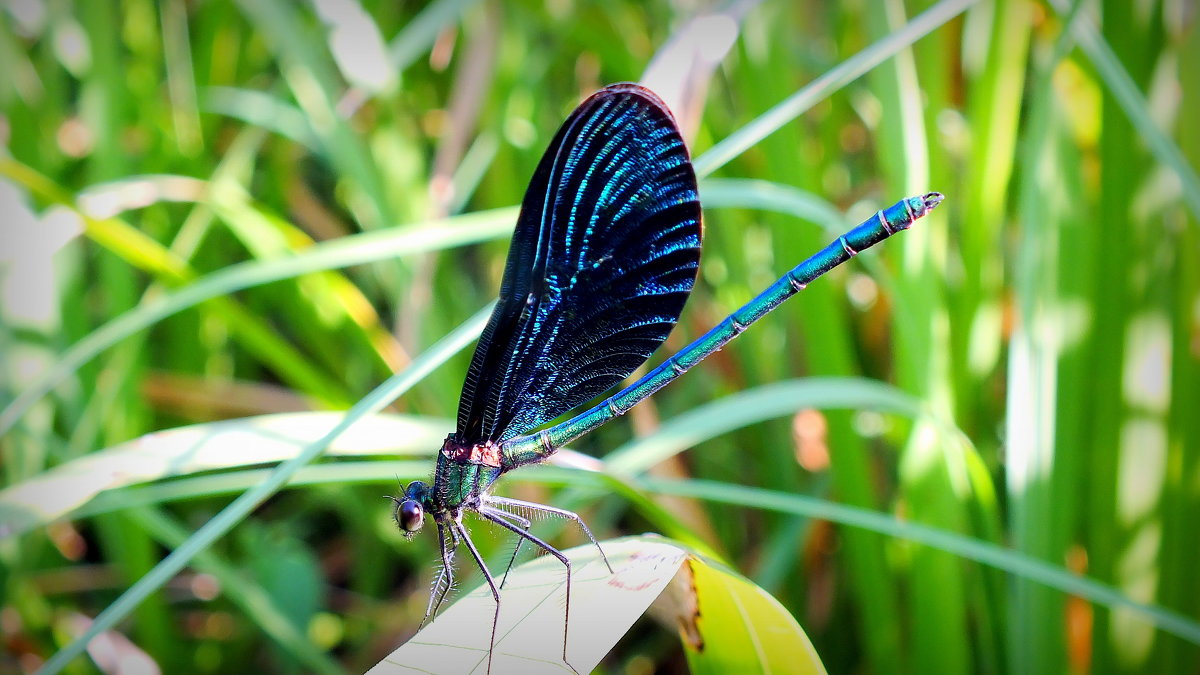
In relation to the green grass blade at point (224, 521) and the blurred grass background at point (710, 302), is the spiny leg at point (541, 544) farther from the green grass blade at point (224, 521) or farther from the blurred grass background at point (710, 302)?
the green grass blade at point (224, 521)

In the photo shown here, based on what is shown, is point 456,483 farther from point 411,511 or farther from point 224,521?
point 224,521

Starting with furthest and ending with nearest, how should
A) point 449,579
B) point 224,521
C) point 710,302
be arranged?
point 710,302 < point 449,579 < point 224,521

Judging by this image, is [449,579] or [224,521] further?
[449,579]

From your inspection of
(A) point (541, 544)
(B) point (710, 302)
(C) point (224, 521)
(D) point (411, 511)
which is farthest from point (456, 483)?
(B) point (710, 302)

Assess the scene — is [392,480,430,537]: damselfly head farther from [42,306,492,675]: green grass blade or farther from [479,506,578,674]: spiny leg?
[42,306,492,675]: green grass blade

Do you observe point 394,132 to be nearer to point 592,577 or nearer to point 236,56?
point 236,56

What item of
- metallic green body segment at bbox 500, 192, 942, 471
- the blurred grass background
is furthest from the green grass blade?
metallic green body segment at bbox 500, 192, 942, 471

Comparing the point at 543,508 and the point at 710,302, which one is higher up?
the point at 710,302
